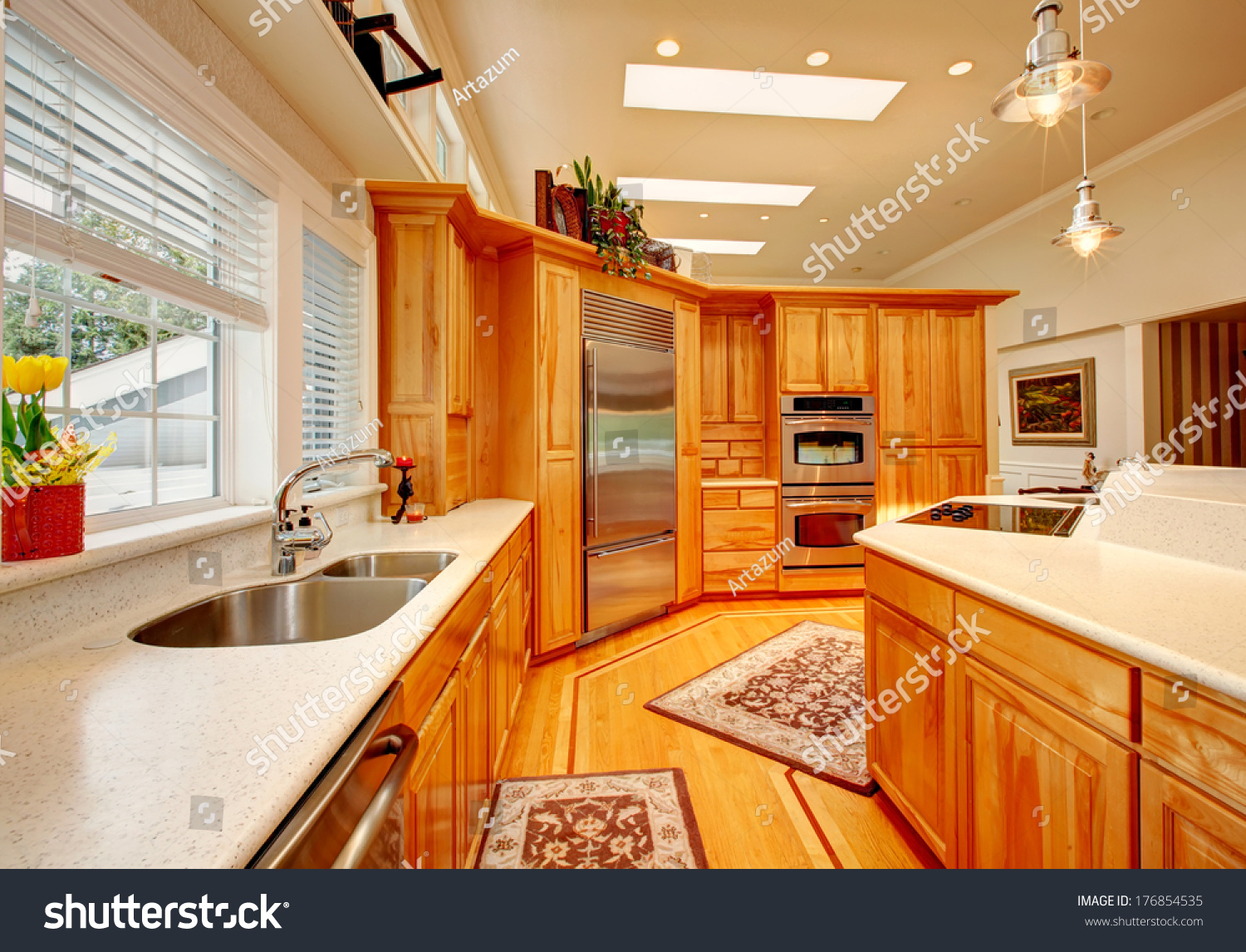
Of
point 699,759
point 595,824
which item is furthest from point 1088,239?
point 595,824

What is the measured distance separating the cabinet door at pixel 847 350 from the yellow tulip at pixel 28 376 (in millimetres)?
4219

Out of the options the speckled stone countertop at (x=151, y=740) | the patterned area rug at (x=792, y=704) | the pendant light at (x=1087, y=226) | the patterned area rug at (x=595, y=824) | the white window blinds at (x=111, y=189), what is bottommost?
the patterned area rug at (x=595, y=824)

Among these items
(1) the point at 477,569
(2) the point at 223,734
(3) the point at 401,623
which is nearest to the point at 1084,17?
(1) the point at 477,569

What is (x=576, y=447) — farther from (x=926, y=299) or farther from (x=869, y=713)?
(x=926, y=299)

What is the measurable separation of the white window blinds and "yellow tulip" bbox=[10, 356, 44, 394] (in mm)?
234

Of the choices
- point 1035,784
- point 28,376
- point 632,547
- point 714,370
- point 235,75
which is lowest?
point 1035,784

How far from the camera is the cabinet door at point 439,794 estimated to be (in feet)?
3.20

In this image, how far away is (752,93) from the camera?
134 inches

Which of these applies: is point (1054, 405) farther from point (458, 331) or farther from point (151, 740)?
point (151, 740)

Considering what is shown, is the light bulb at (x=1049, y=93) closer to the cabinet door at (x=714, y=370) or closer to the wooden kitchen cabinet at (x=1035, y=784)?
the wooden kitchen cabinet at (x=1035, y=784)

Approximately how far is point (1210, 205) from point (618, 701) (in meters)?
5.20

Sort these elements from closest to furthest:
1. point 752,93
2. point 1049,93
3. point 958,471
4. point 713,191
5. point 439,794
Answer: point 439,794
point 1049,93
point 752,93
point 958,471
point 713,191

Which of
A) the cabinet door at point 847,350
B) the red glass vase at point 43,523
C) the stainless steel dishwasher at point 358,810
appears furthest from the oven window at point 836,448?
the red glass vase at point 43,523

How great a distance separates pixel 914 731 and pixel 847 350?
3.30 meters
